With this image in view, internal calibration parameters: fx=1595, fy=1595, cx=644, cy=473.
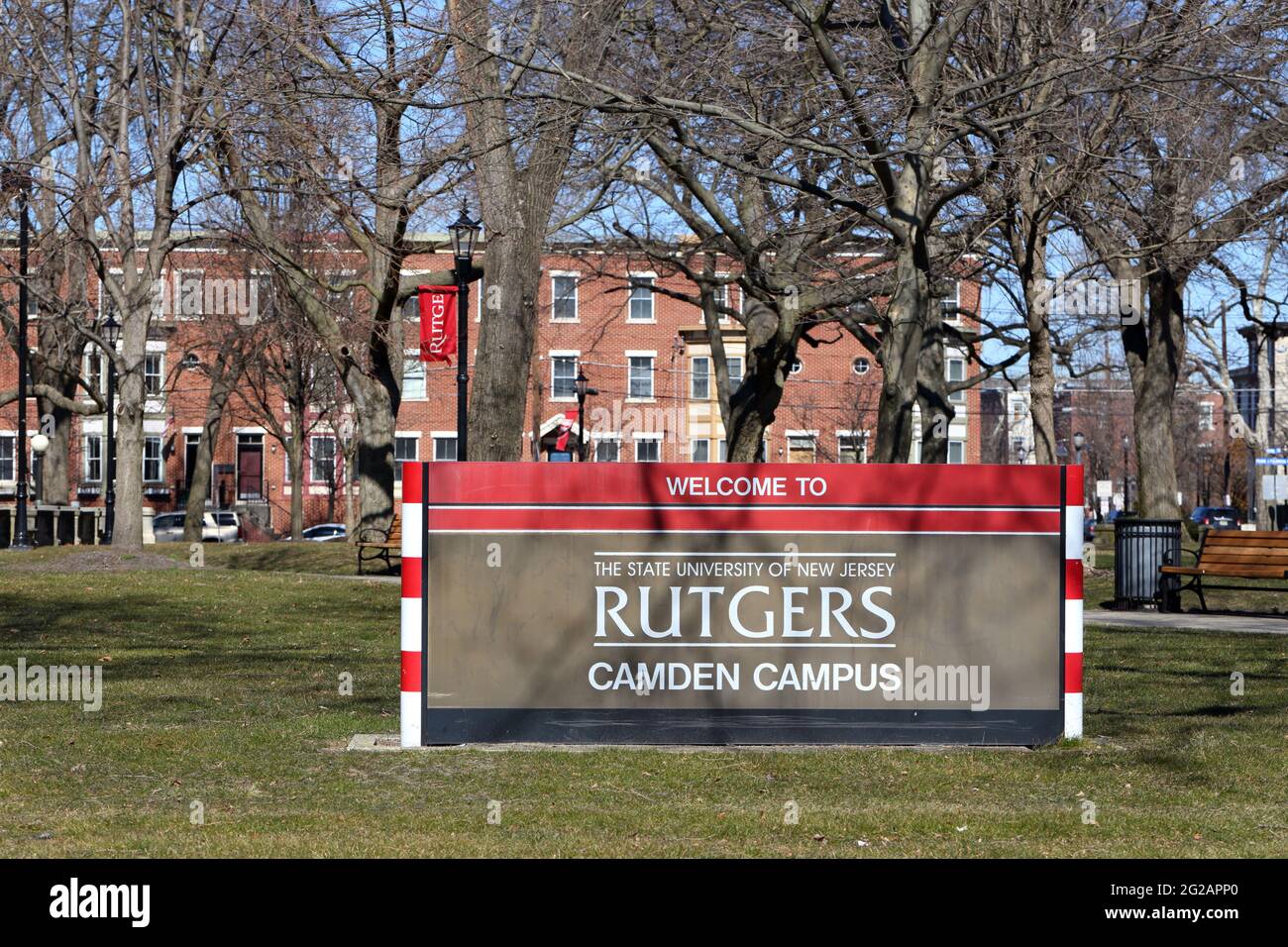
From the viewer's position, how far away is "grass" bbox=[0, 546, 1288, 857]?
6.87 meters

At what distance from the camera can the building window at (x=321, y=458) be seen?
64.4m

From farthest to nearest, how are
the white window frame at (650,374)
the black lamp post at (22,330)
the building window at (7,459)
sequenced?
1. the building window at (7,459)
2. the white window frame at (650,374)
3. the black lamp post at (22,330)

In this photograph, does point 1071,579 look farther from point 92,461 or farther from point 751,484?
point 92,461

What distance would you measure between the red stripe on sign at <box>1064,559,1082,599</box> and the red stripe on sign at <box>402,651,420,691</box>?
12.7 ft

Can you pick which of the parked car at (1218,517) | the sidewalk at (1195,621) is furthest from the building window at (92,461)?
the sidewalk at (1195,621)

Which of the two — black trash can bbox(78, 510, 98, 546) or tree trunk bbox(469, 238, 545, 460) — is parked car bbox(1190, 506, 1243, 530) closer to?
black trash can bbox(78, 510, 98, 546)

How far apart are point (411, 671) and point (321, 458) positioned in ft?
193

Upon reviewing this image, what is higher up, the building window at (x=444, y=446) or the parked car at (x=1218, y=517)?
the building window at (x=444, y=446)

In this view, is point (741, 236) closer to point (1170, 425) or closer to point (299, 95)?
point (299, 95)

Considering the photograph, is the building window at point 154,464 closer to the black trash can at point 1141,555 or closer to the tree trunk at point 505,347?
the tree trunk at point 505,347

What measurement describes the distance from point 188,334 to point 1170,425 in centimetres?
3613

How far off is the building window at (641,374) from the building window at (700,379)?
1.73 m

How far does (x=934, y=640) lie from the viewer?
31.2 ft

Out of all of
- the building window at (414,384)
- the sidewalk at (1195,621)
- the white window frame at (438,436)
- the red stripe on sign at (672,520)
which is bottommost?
the sidewalk at (1195,621)
